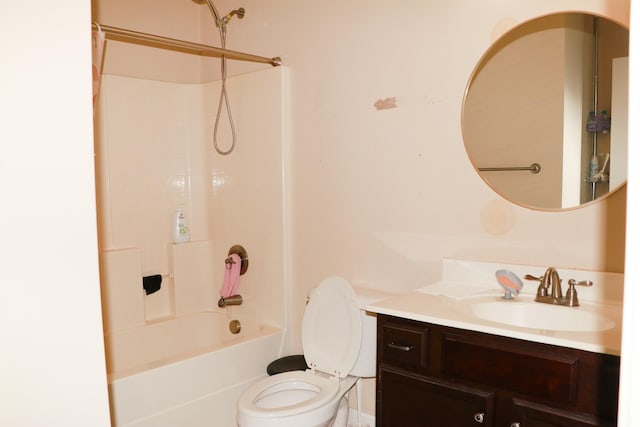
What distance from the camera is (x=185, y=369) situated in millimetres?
2301

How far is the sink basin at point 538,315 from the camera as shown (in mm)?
1624

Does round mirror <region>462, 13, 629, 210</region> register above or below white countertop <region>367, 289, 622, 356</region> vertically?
above

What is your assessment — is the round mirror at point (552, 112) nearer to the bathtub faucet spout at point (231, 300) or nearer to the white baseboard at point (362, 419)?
the white baseboard at point (362, 419)

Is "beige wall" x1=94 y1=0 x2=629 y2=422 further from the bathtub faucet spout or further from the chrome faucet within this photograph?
the bathtub faucet spout

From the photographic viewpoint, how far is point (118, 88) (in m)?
2.89

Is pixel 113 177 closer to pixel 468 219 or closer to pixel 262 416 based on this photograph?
pixel 262 416

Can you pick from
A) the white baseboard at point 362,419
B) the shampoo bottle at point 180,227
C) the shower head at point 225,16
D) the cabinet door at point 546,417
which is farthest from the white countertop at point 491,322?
the shower head at point 225,16

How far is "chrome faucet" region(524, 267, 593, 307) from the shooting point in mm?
1692

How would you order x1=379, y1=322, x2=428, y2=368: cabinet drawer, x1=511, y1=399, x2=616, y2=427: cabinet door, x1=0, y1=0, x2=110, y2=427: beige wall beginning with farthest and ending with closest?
x1=379, y1=322, x2=428, y2=368: cabinet drawer → x1=511, y1=399, x2=616, y2=427: cabinet door → x1=0, y1=0, x2=110, y2=427: beige wall

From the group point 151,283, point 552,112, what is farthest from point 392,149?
point 151,283

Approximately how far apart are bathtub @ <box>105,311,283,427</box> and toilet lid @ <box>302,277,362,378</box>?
1.36ft

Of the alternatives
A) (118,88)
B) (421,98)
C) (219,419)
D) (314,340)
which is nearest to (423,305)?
(314,340)

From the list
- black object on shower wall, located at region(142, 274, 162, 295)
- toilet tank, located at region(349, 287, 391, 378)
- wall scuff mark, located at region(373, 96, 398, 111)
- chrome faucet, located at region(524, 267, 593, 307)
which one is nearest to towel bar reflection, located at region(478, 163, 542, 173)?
chrome faucet, located at region(524, 267, 593, 307)

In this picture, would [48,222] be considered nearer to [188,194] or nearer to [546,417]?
[546,417]
